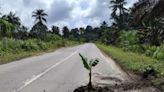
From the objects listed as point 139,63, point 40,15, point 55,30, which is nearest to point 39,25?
point 40,15

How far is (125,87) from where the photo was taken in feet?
43.8

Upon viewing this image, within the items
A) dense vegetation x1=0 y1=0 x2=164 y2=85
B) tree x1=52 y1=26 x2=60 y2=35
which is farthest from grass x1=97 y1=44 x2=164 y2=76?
tree x1=52 y1=26 x2=60 y2=35

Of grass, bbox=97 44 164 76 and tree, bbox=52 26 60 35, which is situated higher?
tree, bbox=52 26 60 35

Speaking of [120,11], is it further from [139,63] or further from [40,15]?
[139,63]

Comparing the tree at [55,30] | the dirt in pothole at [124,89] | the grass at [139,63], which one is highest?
the tree at [55,30]

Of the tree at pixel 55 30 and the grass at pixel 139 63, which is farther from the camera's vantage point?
the tree at pixel 55 30

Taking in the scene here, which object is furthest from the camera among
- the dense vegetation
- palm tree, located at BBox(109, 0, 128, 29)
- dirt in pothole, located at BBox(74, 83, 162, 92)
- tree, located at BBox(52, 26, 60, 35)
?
tree, located at BBox(52, 26, 60, 35)

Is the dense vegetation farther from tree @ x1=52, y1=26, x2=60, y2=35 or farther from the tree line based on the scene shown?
tree @ x1=52, y1=26, x2=60, y2=35

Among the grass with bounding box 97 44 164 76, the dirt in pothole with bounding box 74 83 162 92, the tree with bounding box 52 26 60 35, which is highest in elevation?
the tree with bounding box 52 26 60 35

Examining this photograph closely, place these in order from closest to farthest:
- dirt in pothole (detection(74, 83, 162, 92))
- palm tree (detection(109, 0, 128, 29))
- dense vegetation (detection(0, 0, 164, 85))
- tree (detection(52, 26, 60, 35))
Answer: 1. dirt in pothole (detection(74, 83, 162, 92))
2. dense vegetation (detection(0, 0, 164, 85))
3. palm tree (detection(109, 0, 128, 29))
4. tree (detection(52, 26, 60, 35))

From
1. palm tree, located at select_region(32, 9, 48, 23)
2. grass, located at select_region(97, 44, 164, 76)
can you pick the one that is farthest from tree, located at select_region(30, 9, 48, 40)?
grass, located at select_region(97, 44, 164, 76)

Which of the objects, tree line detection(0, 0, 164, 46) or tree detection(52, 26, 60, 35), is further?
tree detection(52, 26, 60, 35)

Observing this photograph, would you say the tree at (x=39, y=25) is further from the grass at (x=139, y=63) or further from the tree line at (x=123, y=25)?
the grass at (x=139, y=63)

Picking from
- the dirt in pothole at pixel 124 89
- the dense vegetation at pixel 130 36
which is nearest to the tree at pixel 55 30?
the dense vegetation at pixel 130 36
